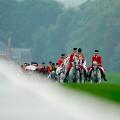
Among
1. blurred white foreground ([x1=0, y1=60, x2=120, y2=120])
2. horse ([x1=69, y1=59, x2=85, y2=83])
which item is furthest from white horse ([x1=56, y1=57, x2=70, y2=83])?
blurred white foreground ([x1=0, y1=60, x2=120, y2=120])

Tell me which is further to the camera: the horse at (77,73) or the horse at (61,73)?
the horse at (61,73)

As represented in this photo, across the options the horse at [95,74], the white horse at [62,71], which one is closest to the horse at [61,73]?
the white horse at [62,71]

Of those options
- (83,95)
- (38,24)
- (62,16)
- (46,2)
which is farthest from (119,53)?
→ (83,95)

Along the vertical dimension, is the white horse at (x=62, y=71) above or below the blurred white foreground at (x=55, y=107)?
above

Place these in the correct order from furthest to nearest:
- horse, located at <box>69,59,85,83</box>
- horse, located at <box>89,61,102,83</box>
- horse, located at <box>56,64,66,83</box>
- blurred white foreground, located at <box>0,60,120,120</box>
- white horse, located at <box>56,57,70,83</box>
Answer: horse, located at <box>56,64,66,83</box> → white horse, located at <box>56,57,70,83</box> → horse, located at <box>89,61,102,83</box> → horse, located at <box>69,59,85,83</box> → blurred white foreground, located at <box>0,60,120,120</box>

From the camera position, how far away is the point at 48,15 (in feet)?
537

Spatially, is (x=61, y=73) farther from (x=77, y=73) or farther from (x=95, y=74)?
(x=77, y=73)

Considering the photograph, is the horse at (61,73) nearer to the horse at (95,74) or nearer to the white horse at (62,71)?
the white horse at (62,71)

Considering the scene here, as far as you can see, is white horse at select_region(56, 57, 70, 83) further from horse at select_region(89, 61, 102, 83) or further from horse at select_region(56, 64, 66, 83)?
horse at select_region(89, 61, 102, 83)

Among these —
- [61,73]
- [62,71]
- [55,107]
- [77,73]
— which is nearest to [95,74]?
[77,73]

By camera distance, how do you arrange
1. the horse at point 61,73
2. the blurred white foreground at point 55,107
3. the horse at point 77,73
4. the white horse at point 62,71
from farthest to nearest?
1. the horse at point 61,73
2. the white horse at point 62,71
3. the horse at point 77,73
4. the blurred white foreground at point 55,107

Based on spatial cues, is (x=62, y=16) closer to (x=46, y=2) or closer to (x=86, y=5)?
(x=86, y=5)

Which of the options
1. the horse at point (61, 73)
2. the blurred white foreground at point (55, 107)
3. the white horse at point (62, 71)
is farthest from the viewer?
the horse at point (61, 73)

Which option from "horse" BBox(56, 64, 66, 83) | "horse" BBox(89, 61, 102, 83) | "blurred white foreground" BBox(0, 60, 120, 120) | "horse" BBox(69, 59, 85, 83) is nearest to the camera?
"blurred white foreground" BBox(0, 60, 120, 120)
